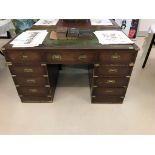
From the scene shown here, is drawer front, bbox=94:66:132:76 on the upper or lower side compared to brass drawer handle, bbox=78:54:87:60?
lower

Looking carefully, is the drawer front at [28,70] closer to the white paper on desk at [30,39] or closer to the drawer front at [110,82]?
the white paper on desk at [30,39]

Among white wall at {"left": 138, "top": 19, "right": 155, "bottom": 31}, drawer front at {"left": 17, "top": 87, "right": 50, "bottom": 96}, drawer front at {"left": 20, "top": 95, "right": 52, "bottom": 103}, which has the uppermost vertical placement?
white wall at {"left": 138, "top": 19, "right": 155, "bottom": 31}

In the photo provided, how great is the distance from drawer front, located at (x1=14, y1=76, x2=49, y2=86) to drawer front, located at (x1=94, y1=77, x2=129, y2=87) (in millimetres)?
504

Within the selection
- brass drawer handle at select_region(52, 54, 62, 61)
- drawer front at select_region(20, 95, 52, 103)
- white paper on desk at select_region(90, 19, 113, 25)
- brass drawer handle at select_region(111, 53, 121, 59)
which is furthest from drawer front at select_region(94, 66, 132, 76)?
white paper on desk at select_region(90, 19, 113, 25)

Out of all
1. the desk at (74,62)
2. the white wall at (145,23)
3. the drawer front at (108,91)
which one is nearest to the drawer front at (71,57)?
the desk at (74,62)

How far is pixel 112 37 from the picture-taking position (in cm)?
145

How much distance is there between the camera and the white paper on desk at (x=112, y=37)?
135 cm

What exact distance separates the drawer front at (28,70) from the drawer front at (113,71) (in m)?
0.50

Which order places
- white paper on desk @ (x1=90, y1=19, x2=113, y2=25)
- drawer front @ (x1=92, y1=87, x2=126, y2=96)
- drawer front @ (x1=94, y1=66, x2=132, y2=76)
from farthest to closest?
1. white paper on desk @ (x1=90, y1=19, x2=113, y2=25)
2. drawer front @ (x1=92, y1=87, x2=126, y2=96)
3. drawer front @ (x1=94, y1=66, x2=132, y2=76)

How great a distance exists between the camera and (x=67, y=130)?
1.37 meters

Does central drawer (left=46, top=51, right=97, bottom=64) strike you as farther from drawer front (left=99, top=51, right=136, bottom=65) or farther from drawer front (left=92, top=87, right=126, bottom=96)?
drawer front (left=92, top=87, right=126, bottom=96)

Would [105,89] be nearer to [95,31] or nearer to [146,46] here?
[95,31]

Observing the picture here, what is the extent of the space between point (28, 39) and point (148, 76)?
1.64m

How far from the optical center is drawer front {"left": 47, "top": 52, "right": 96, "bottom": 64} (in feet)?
4.27
